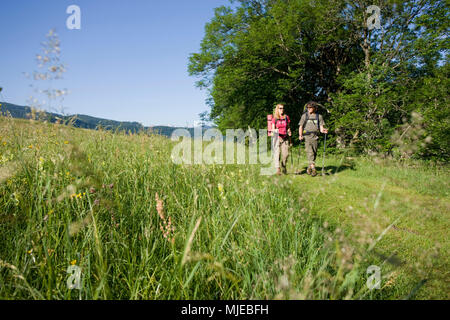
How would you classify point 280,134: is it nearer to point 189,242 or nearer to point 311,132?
point 311,132

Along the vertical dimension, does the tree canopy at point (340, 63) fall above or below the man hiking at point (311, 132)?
above

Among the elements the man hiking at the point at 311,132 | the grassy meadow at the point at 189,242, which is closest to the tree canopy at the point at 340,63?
the man hiking at the point at 311,132

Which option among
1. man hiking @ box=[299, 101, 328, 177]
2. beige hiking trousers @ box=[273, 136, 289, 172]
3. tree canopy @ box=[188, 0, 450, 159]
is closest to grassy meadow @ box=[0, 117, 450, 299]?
beige hiking trousers @ box=[273, 136, 289, 172]

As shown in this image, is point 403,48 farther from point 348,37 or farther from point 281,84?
point 281,84

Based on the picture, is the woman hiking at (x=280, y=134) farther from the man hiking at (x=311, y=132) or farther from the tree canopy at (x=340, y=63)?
the tree canopy at (x=340, y=63)

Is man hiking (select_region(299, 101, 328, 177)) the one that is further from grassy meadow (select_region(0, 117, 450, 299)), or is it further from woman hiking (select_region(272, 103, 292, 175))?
grassy meadow (select_region(0, 117, 450, 299))

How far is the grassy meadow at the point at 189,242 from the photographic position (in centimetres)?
144

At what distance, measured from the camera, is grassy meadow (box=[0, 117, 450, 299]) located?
1.44 m

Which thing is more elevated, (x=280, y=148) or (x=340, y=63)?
(x=340, y=63)

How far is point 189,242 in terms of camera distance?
1.10m

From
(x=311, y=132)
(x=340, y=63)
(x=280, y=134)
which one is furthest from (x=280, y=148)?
(x=340, y=63)
